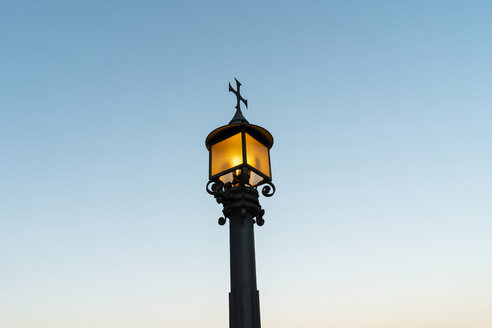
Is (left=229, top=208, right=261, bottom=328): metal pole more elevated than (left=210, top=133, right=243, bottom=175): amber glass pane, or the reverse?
(left=210, top=133, right=243, bottom=175): amber glass pane

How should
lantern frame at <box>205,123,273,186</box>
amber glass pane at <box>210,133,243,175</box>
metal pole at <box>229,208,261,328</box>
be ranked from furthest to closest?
1. amber glass pane at <box>210,133,243,175</box>
2. lantern frame at <box>205,123,273,186</box>
3. metal pole at <box>229,208,261,328</box>

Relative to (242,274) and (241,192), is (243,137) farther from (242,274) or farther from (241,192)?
(242,274)

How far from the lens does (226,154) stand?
18.2 ft

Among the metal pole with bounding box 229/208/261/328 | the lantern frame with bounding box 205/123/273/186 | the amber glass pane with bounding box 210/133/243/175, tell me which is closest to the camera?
the metal pole with bounding box 229/208/261/328

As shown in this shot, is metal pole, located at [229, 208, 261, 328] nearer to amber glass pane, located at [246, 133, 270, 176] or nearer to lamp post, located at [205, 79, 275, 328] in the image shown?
lamp post, located at [205, 79, 275, 328]

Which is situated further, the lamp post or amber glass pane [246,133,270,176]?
amber glass pane [246,133,270,176]

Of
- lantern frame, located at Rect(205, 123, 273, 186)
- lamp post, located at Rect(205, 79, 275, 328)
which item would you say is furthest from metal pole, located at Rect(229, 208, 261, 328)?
lantern frame, located at Rect(205, 123, 273, 186)

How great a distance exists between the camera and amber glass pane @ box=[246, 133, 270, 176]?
5.42 m

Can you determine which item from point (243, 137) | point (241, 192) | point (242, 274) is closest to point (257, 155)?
point (243, 137)

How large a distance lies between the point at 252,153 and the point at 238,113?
2.33 feet

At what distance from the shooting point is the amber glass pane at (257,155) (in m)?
5.42

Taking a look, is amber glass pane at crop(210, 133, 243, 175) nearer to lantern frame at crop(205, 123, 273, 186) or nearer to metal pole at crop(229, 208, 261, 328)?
lantern frame at crop(205, 123, 273, 186)

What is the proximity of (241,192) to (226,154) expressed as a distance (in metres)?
0.59

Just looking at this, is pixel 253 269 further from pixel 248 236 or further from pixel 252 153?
pixel 252 153
